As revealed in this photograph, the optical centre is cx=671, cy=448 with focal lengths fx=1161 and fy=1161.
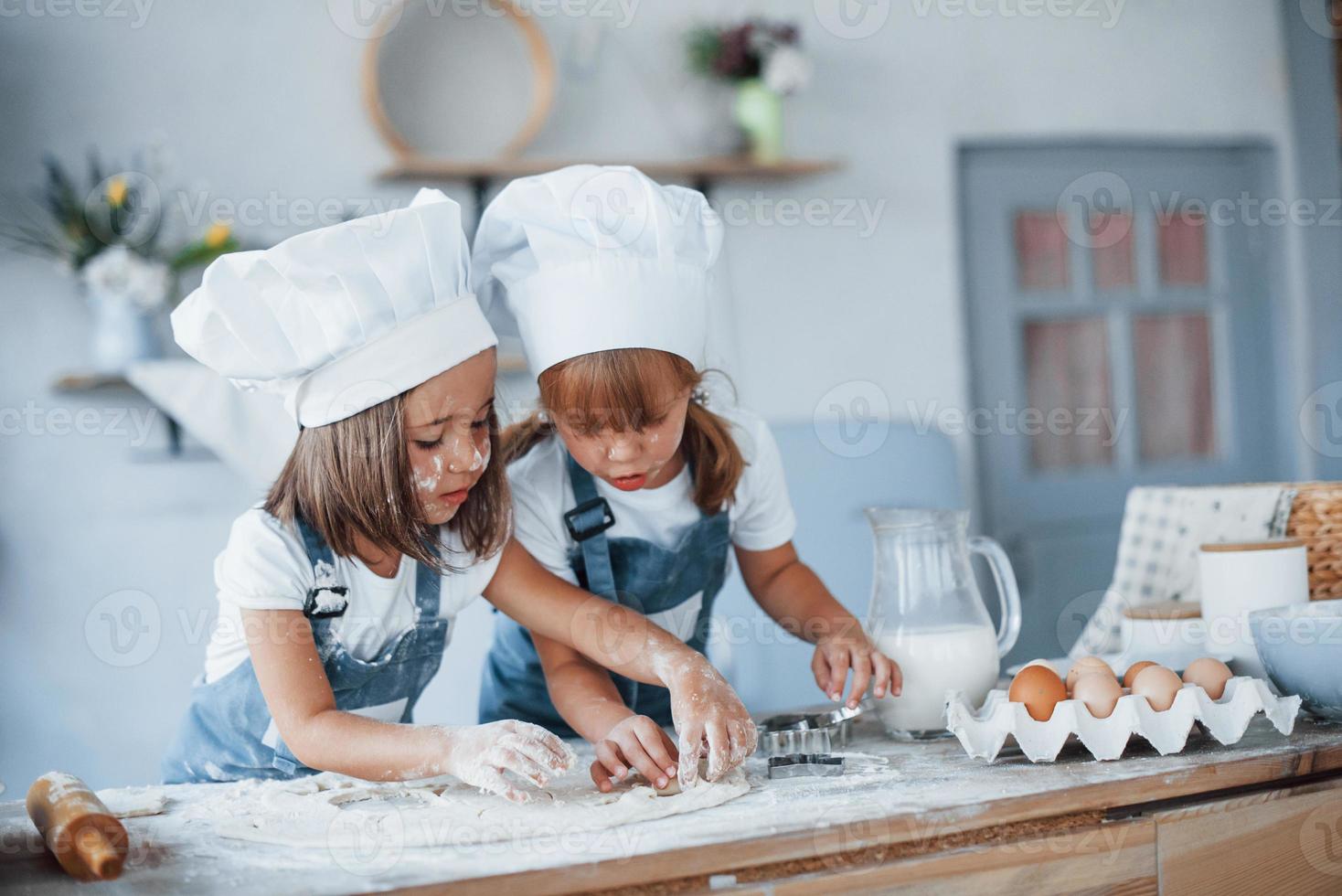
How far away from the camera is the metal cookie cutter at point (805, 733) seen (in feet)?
3.23

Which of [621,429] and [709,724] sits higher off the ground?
[621,429]

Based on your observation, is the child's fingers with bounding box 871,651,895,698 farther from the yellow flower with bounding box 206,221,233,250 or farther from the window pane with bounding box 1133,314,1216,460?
the window pane with bounding box 1133,314,1216,460

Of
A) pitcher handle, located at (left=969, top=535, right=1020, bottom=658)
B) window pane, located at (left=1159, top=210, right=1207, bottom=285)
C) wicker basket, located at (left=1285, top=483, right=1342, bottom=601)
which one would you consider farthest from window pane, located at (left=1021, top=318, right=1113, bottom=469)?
pitcher handle, located at (left=969, top=535, right=1020, bottom=658)

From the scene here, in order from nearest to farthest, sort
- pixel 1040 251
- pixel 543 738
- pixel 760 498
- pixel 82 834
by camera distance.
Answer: pixel 82 834
pixel 543 738
pixel 760 498
pixel 1040 251

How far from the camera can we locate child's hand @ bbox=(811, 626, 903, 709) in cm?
104

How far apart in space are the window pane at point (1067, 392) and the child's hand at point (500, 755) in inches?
85.3

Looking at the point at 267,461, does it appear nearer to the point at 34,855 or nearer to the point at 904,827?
the point at 34,855

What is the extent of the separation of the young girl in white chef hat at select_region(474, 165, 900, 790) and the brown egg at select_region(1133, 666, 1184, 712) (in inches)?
8.1

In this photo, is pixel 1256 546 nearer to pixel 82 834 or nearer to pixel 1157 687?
pixel 1157 687

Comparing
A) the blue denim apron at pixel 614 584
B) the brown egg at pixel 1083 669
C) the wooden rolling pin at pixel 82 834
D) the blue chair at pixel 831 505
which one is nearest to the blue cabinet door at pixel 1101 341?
the blue chair at pixel 831 505

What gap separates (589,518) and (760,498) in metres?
0.24

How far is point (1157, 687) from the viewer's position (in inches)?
36.6

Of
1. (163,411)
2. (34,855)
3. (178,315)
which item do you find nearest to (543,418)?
(178,315)

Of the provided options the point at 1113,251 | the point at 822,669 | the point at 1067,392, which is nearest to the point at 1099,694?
the point at 822,669
